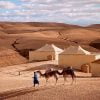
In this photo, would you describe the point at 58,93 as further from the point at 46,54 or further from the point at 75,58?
the point at 46,54

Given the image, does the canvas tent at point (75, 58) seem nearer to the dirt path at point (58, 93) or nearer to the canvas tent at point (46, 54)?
the canvas tent at point (46, 54)

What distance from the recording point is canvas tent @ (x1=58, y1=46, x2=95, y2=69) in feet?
134

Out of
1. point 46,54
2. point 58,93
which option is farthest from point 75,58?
point 58,93

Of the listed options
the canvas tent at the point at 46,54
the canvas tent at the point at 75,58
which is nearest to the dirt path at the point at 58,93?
the canvas tent at the point at 75,58

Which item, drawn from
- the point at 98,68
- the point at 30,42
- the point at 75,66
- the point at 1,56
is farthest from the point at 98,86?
the point at 30,42

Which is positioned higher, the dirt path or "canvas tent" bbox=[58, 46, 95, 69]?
the dirt path

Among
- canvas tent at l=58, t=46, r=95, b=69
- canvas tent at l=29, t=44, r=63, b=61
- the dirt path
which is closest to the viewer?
the dirt path

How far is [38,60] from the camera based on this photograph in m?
50.5

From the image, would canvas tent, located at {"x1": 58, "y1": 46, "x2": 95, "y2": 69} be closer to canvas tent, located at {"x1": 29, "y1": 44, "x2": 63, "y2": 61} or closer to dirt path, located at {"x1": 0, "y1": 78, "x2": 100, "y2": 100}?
canvas tent, located at {"x1": 29, "y1": 44, "x2": 63, "y2": 61}

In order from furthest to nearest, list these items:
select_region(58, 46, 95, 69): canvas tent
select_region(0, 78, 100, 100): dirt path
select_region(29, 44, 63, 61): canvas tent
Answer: select_region(29, 44, 63, 61): canvas tent < select_region(58, 46, 95, 69): canvas tent < select_region(0, 78, 100, 100): dirt path

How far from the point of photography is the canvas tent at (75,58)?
40938 mm

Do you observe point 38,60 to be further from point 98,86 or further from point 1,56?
point 98,86

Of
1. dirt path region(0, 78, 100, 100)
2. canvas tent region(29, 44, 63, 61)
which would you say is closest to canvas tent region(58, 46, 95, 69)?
canvas tent region(29, 44, 63, 61)

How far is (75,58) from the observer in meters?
41.2
